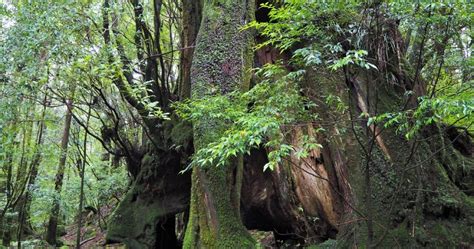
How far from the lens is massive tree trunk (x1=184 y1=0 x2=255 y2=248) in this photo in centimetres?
399

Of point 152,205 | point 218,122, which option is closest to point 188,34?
point 152,205

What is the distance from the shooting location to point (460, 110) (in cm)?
230

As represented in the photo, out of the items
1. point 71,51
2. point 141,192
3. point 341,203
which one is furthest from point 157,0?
point 341,203

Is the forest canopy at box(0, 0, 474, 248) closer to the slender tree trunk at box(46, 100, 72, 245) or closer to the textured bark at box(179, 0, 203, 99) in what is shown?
the textured bark at box(179, 0, 203, 99)

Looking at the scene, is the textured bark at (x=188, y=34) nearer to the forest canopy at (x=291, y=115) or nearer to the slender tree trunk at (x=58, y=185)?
the forest canopy at (x=291, y=115)

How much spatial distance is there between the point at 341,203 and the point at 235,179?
165cm

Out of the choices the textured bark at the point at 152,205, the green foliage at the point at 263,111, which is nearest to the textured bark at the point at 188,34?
the textured bark at the point at 152,205

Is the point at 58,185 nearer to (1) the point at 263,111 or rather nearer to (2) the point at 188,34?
(2) the point at 188,34

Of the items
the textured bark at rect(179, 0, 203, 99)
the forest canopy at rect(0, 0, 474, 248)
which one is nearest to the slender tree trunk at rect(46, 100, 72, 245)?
the forest canopy at rect(0, 0, 474, 248)

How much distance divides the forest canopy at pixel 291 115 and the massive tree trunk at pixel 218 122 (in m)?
0.02

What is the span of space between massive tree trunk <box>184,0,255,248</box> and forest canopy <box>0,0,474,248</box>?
18mm

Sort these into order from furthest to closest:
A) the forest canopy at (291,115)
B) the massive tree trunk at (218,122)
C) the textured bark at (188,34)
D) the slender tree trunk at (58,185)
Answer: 1. the slender tree trunk at (58,185)
2. the textured bark at (188,34)
3. the massive tree trunk at (218,122)
4. the forest canopy at (291,115)

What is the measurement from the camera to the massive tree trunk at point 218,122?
399cm

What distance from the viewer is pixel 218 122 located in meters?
4.24
